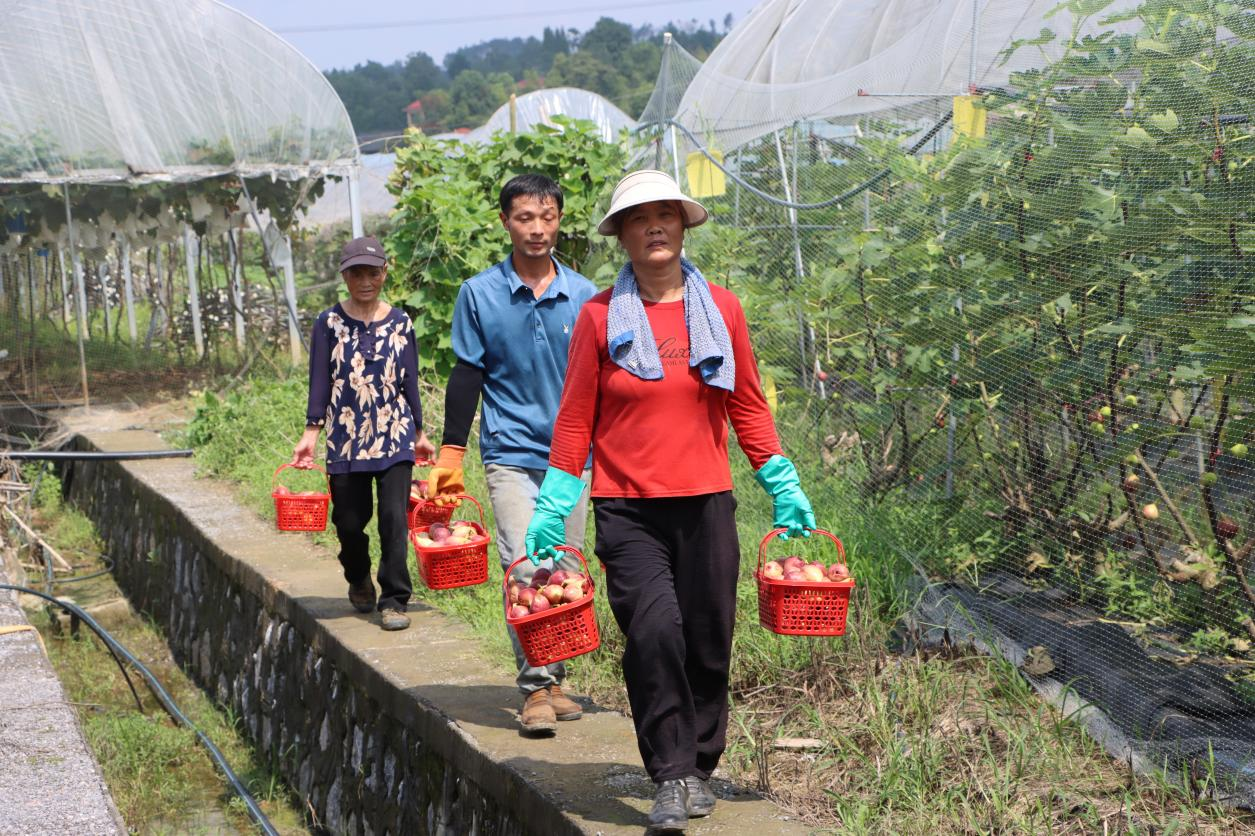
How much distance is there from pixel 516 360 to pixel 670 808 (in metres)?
1.67

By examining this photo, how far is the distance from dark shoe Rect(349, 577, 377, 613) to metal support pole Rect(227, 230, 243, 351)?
796 centimetres

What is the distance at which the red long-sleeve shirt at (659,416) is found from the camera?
3.37 meters

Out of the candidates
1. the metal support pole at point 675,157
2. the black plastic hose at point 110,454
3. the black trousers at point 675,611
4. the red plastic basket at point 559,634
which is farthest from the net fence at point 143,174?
the black trousers at point 675,611

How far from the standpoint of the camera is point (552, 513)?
11.3 ft

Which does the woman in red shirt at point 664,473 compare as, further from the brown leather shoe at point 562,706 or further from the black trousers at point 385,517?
the black trousers at point 385,517

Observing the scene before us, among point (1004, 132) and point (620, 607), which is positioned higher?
point (1004, 132)

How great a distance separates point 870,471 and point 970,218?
3.80ft

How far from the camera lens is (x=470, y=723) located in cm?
418

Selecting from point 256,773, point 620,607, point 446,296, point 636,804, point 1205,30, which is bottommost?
point 256,773

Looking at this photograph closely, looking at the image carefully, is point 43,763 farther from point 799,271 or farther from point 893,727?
point 799,271

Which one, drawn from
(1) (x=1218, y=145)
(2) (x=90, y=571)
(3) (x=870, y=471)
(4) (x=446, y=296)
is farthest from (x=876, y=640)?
(2) (x=90, y=571)

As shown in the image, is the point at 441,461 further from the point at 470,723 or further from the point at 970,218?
the point at 970,218

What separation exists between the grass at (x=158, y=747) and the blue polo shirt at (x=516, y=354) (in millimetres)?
1837

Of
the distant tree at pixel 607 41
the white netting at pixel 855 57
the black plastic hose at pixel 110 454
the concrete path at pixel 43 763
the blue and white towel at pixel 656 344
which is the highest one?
the distant tree at pixel 607 41
